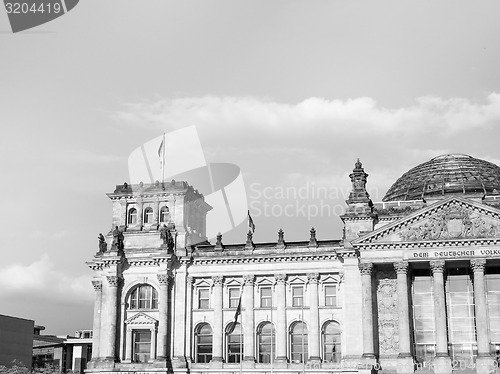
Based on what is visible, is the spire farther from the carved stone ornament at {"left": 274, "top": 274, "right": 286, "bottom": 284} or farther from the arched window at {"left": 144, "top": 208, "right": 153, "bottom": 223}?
the arched window at {"left": 144, "top": 208, "right": 153, "bottom": 223}

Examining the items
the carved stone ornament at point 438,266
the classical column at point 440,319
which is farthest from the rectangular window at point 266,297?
the carved stone ornament at point 438,266

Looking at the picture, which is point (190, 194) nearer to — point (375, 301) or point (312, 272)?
point (312, 272)

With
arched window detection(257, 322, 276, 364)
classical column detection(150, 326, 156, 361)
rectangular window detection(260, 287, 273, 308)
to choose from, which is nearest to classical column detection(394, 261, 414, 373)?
arched window detection(257, 322, 276, 364)

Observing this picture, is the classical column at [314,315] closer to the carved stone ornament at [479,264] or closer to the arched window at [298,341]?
the arched window at [298,341]

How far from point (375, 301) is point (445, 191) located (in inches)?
650

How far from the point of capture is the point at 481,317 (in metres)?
65.4

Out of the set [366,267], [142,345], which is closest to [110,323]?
[142,345]

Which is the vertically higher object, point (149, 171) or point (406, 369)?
point (149, 171)

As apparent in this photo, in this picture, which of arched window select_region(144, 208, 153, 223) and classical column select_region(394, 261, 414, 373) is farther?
arched window select_region(144, 208, 153, 223)

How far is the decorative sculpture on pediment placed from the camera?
219ft

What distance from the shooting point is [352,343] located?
69.6 metres

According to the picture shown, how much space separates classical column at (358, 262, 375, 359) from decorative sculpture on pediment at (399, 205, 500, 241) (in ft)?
14.8

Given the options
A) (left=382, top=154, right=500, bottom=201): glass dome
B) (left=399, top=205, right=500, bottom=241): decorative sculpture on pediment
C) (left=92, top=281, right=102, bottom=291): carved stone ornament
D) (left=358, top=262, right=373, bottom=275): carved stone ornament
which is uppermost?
(left=382, top=154, right=500, bottom=201): glass dome

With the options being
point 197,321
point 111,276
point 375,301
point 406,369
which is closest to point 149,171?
point 111,276
